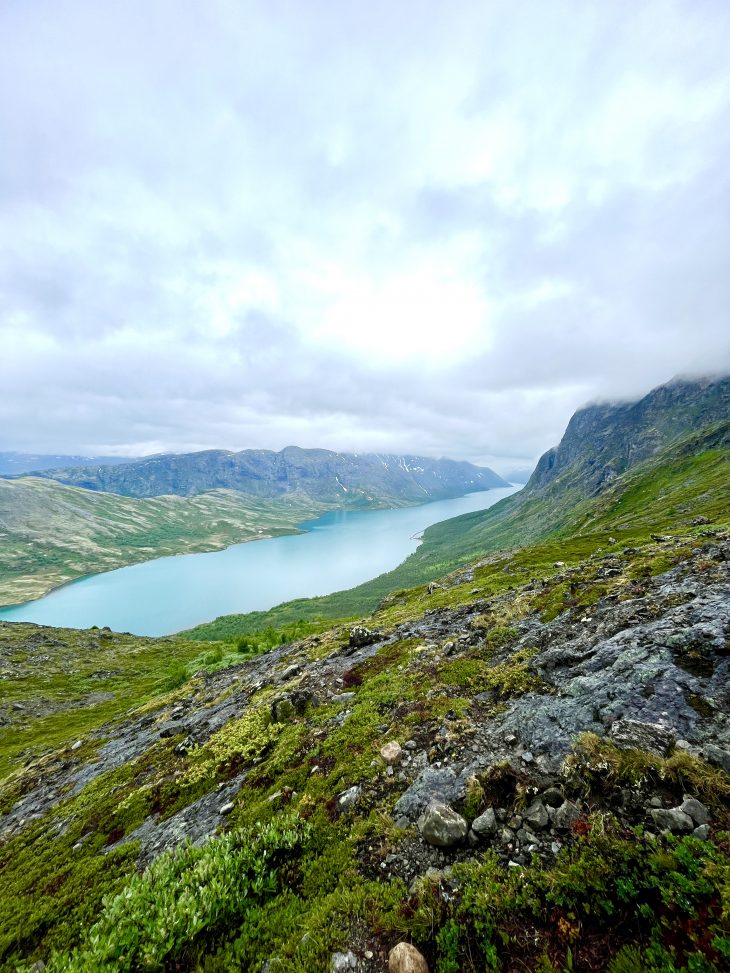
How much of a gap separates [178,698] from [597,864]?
24892 mm

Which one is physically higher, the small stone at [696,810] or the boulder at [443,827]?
the small stone at [696,810]

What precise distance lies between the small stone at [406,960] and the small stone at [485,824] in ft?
6.24

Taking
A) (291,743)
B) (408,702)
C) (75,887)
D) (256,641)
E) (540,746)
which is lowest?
(256,641)

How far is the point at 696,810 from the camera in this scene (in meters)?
5.21

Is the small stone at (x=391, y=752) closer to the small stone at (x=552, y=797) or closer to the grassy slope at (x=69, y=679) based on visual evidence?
the small stone at (x=552, y=797)

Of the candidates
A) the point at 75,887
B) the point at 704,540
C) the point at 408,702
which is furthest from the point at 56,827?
the point at 704,540

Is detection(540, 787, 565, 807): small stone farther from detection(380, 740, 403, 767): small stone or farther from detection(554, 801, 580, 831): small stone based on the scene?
detection(380, 740, 403, 767): small stone

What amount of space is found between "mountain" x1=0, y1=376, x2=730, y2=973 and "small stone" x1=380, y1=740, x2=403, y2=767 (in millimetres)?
76

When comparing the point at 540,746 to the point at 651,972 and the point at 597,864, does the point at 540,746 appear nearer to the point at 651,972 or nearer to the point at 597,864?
the point at 597,864

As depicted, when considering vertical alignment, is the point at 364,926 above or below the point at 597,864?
below

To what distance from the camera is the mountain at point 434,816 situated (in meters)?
4.71

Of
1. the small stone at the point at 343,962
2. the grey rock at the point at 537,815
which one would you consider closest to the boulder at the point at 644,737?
the grey rock at the point at 537,815

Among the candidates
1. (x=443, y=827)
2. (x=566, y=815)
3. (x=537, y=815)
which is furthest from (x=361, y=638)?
(x=566, y=815)

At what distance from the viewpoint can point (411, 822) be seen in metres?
7.10
